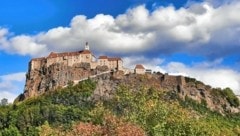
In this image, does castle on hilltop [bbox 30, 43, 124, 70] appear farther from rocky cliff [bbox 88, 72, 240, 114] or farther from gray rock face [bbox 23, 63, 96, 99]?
rocky cliff [bbox 88, 72, 240, 114]

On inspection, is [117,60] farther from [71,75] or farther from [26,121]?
[26,121]

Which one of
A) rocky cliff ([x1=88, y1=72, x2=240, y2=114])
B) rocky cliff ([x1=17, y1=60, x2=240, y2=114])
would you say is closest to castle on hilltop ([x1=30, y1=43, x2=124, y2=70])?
rocky cliff ([x1=17, y1=60, x2=240, y2=114])

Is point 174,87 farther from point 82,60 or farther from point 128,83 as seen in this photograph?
point 82,60

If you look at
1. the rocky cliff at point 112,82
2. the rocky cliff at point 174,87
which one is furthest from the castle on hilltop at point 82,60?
the rocky cliff at point 174,87

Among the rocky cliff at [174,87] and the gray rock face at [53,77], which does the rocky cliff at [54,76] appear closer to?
the gray rock face at [53,77]

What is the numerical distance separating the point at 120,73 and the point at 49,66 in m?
25.5

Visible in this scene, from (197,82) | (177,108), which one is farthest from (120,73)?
(177,108)

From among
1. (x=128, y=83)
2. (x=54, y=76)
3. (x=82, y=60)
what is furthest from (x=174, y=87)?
(x=54, y=76)

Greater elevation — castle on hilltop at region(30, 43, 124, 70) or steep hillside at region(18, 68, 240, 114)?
castle on hilltop at region(30, 43, 124, 70)

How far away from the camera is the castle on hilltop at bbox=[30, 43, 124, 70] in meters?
177

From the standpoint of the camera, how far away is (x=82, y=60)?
582 feet

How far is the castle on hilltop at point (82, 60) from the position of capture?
17675 centimetres

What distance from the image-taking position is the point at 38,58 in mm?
184750

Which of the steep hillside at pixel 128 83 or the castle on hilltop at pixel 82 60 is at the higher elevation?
the castle on hilltop at pixel 82 60
